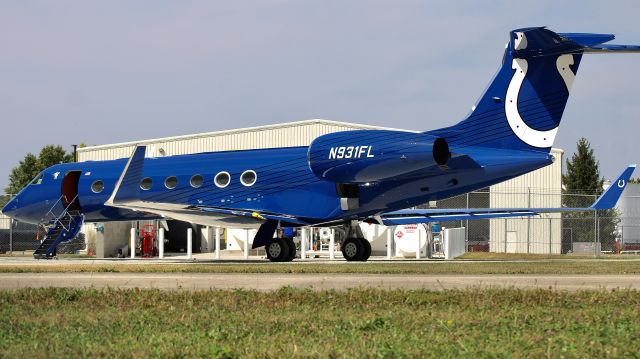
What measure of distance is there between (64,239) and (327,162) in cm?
1176

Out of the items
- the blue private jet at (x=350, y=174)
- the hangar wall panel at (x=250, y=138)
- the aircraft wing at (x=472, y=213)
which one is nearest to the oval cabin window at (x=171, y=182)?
the blue private jet at (x=350, y=174)

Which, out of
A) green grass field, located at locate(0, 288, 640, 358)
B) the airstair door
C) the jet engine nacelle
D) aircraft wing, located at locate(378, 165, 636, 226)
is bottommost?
green grass field, located at locate(0, 288, 640, 358)

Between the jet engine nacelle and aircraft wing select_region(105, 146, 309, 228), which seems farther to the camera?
aircraft wing select_region(105, 146, 309, 228)

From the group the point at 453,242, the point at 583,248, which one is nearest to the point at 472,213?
the point at 453,242

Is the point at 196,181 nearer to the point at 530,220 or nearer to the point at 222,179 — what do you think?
the point at 222,179

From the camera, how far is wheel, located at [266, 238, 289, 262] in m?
31.4

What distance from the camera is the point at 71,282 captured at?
17984mm

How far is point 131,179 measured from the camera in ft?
106

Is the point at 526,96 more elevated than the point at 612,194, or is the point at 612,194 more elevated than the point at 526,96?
the point at 526,96

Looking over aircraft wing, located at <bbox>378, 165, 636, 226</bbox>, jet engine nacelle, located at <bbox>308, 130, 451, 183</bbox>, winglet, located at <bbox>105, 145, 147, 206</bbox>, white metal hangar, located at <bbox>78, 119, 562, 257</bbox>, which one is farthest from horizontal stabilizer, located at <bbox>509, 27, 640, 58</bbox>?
white metal hangar, located at <bbox>78, 119, 562, 257</bbox>

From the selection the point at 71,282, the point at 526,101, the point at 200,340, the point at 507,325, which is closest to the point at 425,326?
the point at 507,325

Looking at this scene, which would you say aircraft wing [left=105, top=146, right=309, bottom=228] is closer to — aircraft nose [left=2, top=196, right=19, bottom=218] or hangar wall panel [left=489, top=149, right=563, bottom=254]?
aircraft nose [left=2, top=196, right=19, bottom=218]

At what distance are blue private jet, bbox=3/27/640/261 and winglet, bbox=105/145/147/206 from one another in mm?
38

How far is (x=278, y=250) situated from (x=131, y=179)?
5451mm
